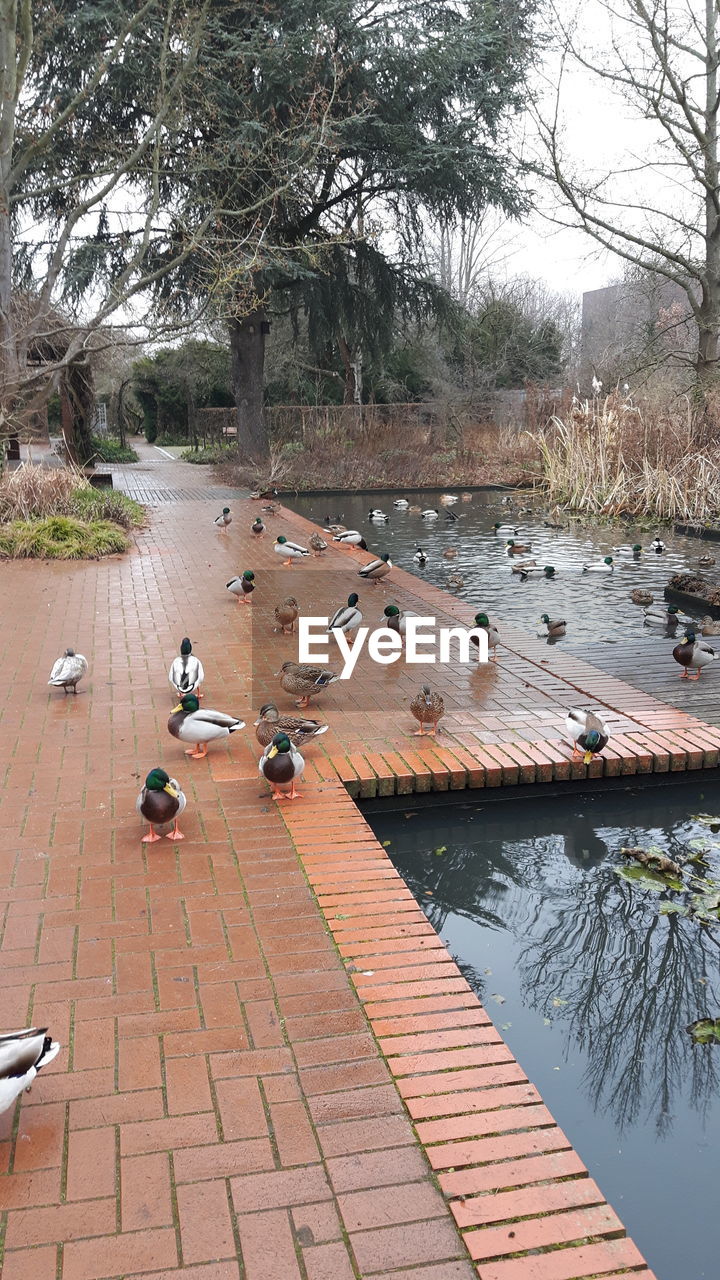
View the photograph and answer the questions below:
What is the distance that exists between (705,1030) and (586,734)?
194 cm

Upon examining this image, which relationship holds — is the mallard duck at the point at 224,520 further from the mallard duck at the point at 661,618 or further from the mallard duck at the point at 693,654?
the mallard duck at the point at 693,654

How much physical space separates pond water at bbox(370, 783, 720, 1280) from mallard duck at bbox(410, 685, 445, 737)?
60cm

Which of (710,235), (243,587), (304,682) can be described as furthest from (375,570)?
(710,235)

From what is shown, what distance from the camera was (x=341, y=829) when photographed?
14.4 feet

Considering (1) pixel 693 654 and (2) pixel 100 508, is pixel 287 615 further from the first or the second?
(2) pixel 100 508

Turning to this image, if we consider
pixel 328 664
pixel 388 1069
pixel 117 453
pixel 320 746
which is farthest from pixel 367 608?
pixel 117 453

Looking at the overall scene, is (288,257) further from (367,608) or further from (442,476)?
(367,608)

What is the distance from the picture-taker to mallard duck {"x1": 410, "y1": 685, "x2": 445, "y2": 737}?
5.48 meters

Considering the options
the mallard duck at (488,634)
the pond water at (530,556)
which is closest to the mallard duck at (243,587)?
the pond water at (530,556)

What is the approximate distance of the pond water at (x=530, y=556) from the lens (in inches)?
370

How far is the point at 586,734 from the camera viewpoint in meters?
5.18

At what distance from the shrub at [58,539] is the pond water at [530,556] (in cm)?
382

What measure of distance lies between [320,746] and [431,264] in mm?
20744

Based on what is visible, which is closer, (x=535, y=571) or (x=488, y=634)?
(x=488, y=634)
